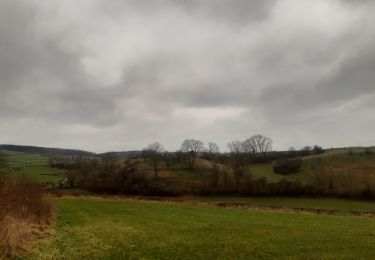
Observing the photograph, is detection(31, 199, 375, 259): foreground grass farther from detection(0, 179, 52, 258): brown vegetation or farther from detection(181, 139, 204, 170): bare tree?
detection(181, 139, 204, 170): bare tree

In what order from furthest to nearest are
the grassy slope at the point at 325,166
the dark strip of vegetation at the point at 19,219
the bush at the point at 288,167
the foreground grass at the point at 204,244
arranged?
the bush at the point at 288,167 < the grassy slope at the point at 325,166 < the foreground grass at the point at 204,244 < the dark strip of vegetation at the point at 19,219

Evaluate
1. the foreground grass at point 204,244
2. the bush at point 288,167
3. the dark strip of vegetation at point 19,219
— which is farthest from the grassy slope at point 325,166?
the dark strip of vegetation at point 19,219

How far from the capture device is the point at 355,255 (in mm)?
13297

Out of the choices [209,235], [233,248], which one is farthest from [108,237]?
[233,248]

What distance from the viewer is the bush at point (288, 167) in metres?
104

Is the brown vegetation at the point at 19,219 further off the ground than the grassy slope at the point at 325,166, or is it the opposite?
the grassy slope at the point at 325,166

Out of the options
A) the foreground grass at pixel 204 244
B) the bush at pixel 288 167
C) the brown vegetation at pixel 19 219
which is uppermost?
the bush at pixel 288 167

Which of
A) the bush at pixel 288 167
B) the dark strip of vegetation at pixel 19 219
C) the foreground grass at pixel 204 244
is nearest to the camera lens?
the dark strip of vegetation at pixel 19 219

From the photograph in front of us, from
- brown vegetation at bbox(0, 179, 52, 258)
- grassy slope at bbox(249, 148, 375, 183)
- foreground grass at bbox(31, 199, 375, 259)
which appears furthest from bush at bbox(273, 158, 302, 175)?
brown vegetation at bbox(0, 179, 52, 258)

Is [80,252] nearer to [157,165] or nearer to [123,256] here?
[123,256]

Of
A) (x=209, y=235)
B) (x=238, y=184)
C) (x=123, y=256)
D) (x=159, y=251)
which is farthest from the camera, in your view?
(x=238, y=184)

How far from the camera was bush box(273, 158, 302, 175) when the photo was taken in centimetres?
10362

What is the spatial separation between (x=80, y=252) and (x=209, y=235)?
6952 mm

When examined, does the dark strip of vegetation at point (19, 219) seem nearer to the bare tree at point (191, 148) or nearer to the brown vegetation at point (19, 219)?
the brown vegetation at point (19, 219)
